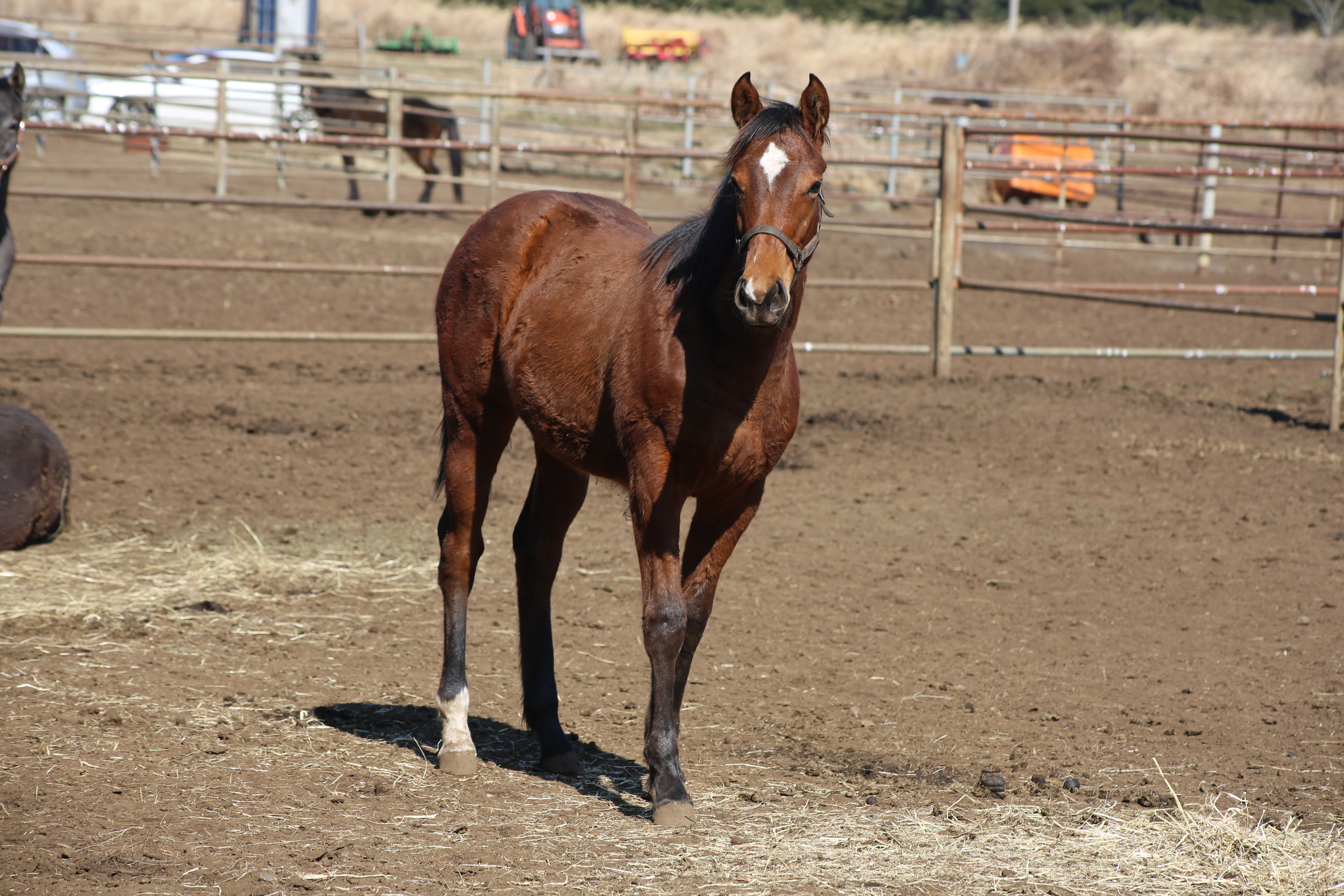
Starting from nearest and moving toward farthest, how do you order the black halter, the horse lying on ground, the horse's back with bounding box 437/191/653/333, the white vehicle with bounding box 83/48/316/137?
the black halter < the horse's back with bounding box 437/191/653/333 < the horse lying on ground < the white vehicle with bounding box 83/48/316/137

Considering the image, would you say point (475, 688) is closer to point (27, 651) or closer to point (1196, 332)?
point (27, 651)

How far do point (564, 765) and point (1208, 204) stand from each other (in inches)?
583

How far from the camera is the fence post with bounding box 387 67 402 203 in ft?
44.0

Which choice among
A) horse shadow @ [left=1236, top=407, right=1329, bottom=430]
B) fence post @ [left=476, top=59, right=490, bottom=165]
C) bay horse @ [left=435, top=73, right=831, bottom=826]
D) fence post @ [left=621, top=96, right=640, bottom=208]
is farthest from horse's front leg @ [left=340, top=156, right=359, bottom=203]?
bay horse @ [left=435, top=73, right=831, bottom=826]

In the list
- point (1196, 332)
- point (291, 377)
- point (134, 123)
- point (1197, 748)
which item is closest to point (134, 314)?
point (291, 377)

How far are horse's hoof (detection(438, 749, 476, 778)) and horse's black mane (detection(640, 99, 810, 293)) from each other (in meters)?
1.47

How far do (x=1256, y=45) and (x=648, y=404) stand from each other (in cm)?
3585

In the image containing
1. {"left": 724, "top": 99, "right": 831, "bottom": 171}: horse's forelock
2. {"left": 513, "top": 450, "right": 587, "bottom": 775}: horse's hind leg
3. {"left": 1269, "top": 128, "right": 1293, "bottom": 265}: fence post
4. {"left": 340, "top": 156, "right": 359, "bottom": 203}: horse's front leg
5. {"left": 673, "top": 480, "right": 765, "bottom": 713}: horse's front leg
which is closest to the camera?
{"left": 724, "top": 99, "right": 831, "bottom": 171}: horse's forelock

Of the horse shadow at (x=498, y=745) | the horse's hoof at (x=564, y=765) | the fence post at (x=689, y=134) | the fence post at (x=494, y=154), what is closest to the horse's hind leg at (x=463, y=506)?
the horse shadow at (x=498, y=745)

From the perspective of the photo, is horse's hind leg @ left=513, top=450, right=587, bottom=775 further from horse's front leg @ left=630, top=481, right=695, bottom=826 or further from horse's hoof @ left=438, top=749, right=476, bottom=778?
horse's front leg @ left=630, top=481, right=695, bottom=826

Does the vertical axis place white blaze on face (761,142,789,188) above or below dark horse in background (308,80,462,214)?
below

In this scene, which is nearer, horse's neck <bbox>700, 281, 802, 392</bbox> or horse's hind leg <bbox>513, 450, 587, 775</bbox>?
horse's neck <bbox>700, 281, 802, 392</bbox>

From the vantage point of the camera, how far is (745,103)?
3010 millimetres

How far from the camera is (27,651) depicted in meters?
3.97
